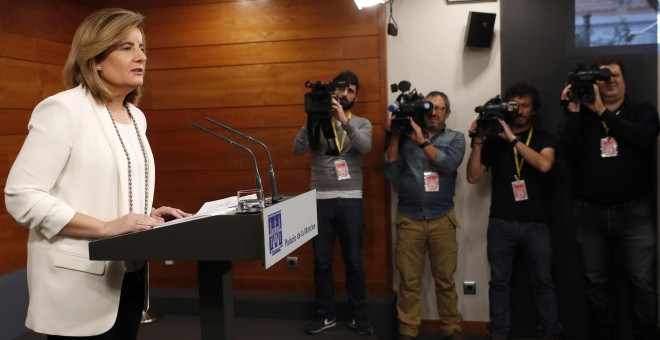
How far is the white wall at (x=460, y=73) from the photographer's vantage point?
11.3ft

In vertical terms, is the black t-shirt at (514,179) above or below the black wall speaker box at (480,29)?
below

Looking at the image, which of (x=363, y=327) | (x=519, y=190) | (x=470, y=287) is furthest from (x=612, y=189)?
(x=363, y=327)

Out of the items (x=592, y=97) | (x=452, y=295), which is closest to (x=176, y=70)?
(x=452, y=295)

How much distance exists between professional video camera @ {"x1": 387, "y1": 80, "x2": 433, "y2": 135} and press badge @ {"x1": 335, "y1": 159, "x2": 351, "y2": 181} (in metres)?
0.38

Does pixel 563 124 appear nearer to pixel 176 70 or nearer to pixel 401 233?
pixel 401 233

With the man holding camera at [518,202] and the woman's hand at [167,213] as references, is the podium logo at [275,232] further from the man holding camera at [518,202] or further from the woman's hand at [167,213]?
the man holding camera at [518,202]

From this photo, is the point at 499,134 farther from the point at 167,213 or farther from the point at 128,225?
the point at 128,225

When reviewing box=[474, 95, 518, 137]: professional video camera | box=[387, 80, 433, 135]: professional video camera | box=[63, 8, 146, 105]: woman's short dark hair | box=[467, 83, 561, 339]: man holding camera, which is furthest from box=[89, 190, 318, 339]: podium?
box=[467, 83, 561, 339]: man holding camera

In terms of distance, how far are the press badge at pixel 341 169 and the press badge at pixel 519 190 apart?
40.2 inches

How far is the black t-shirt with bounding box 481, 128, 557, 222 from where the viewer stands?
314cm

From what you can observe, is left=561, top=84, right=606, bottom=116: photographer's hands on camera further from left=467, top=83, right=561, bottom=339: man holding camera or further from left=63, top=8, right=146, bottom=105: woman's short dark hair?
left=63, top=8, right=146, bottom=105: woman's short dark hair

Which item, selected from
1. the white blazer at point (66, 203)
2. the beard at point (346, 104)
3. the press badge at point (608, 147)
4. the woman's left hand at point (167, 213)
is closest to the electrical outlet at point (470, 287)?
the press badge at point (608, 147)

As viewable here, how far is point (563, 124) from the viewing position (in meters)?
3.07

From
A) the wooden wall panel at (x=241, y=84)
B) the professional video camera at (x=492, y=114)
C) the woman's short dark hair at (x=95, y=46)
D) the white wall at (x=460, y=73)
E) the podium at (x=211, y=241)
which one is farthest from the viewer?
Result: the wooden wall panel at (x=241, y=84)
